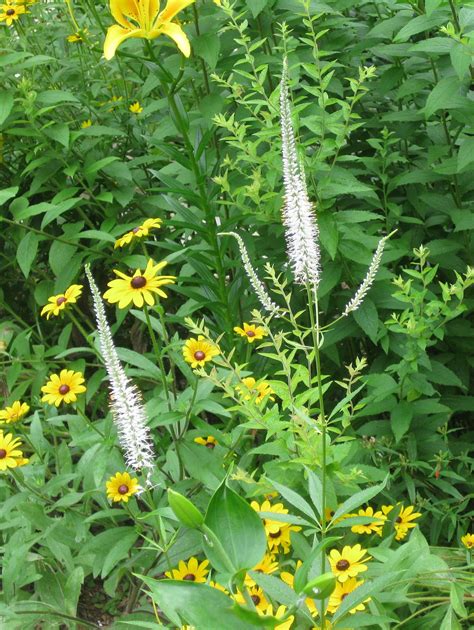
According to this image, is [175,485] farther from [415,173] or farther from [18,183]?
[18,183]

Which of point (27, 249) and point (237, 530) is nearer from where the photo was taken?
point (237, 530)

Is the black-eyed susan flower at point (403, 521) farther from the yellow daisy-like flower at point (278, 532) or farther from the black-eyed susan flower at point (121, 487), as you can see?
the black-eyed susan flower at point (121, 487)

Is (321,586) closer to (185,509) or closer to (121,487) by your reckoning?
(185,509)

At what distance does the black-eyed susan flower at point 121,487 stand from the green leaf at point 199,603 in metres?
0.79

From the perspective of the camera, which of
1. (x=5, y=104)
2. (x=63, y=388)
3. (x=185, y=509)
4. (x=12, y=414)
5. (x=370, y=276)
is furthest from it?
(x=5, y=104)

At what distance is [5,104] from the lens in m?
2.69

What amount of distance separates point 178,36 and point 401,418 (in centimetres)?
108

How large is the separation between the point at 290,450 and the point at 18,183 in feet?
5.42

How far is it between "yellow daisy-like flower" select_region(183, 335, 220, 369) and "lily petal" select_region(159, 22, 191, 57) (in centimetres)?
64

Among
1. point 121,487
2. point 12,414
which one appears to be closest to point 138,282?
point 121,487

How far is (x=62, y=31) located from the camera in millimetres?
3439

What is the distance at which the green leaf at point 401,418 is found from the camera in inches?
85.2

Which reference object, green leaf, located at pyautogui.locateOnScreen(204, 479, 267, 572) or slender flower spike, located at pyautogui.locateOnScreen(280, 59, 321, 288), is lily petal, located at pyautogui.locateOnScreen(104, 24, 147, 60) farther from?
green leaf, located at pyautogui.locateOnScreen(204, 479, 267, 572)

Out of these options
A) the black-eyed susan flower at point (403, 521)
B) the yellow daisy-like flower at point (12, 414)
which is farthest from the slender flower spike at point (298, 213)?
the yellow daisy-like flower at point (12, 414)
